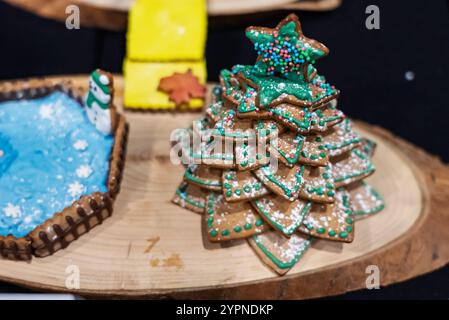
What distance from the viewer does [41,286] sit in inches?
91.2

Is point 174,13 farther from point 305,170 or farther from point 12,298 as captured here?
point 12,298

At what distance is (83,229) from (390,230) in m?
1.50

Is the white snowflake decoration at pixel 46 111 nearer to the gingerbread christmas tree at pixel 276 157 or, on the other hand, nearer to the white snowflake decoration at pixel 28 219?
the white snowflake decoration at pixel 28 219

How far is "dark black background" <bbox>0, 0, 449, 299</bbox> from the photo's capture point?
381 cm

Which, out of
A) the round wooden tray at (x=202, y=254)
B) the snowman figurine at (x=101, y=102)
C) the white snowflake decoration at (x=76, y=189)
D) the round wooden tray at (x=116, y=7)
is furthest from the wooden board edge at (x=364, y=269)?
the round wooden tray at (x=116, y=7)

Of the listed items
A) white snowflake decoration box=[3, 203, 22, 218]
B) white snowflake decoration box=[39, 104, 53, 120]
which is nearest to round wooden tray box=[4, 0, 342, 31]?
white snowflake decoration box=[39, 104, 53, 120]

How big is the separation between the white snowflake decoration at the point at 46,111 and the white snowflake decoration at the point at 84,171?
0.41 metres

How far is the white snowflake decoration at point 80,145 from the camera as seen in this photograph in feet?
8.71

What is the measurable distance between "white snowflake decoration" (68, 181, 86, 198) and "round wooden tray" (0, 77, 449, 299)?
20 cm

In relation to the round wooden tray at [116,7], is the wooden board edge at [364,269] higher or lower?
lower

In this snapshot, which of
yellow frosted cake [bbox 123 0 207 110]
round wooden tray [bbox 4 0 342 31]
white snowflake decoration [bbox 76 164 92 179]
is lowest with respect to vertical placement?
white snowflake decoration [bbox 76 164 92 179]

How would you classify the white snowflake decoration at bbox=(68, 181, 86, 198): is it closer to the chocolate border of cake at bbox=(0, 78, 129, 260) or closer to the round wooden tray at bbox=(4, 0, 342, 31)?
the chocolate border of cake at bbox=(0, 78, 129, 260)
